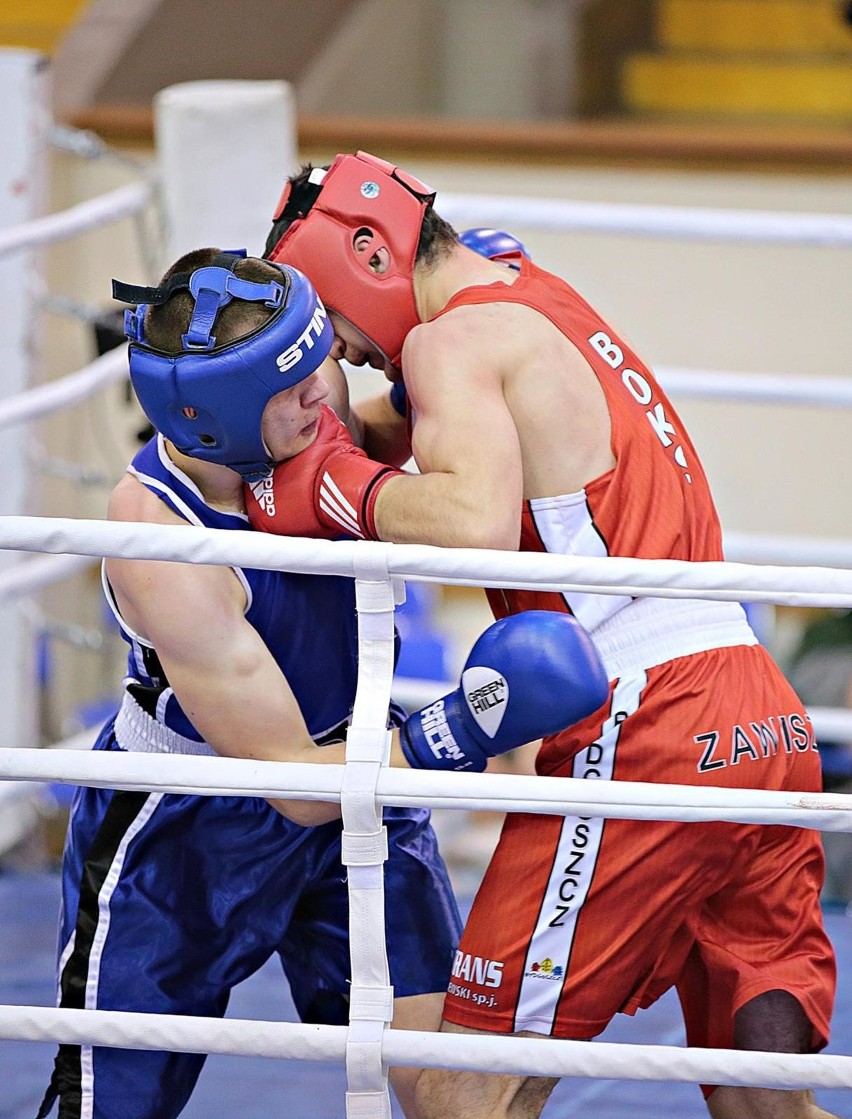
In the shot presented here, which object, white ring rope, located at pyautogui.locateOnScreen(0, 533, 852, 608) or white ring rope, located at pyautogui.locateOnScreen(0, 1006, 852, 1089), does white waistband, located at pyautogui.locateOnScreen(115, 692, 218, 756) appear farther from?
white ring rope, located at pyautogui.locateOnScreen(0, 533, 852, 608)

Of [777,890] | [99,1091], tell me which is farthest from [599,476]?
[99,1091]

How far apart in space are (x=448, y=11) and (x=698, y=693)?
13.3 feet

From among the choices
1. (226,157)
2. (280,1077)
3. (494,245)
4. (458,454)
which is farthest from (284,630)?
(226,157)

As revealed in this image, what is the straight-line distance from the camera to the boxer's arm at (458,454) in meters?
1.43

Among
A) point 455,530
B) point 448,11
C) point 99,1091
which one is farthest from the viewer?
point 448,11

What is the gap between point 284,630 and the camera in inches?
62.1

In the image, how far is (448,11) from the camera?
200 inches

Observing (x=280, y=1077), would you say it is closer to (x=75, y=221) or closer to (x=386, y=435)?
(x=386, y=435)

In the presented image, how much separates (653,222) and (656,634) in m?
1.08

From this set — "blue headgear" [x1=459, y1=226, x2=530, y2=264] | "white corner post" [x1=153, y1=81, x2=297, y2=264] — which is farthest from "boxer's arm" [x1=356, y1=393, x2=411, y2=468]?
"white corner post" [x1=153, y1=81, x2=297, y2=264]

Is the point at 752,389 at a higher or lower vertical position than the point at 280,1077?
higher

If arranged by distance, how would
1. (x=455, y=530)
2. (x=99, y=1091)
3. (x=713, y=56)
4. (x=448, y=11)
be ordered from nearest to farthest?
1. (x=455, y=530)
2. (x=99, y=1091)
3. (x=448, y=11)
4. (x=713, y=56)

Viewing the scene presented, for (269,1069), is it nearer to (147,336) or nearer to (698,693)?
(698,693)

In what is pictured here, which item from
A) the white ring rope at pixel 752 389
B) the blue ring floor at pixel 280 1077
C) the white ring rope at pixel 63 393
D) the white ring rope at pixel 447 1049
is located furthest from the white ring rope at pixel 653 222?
the white ring rope at pixel 447 1049
